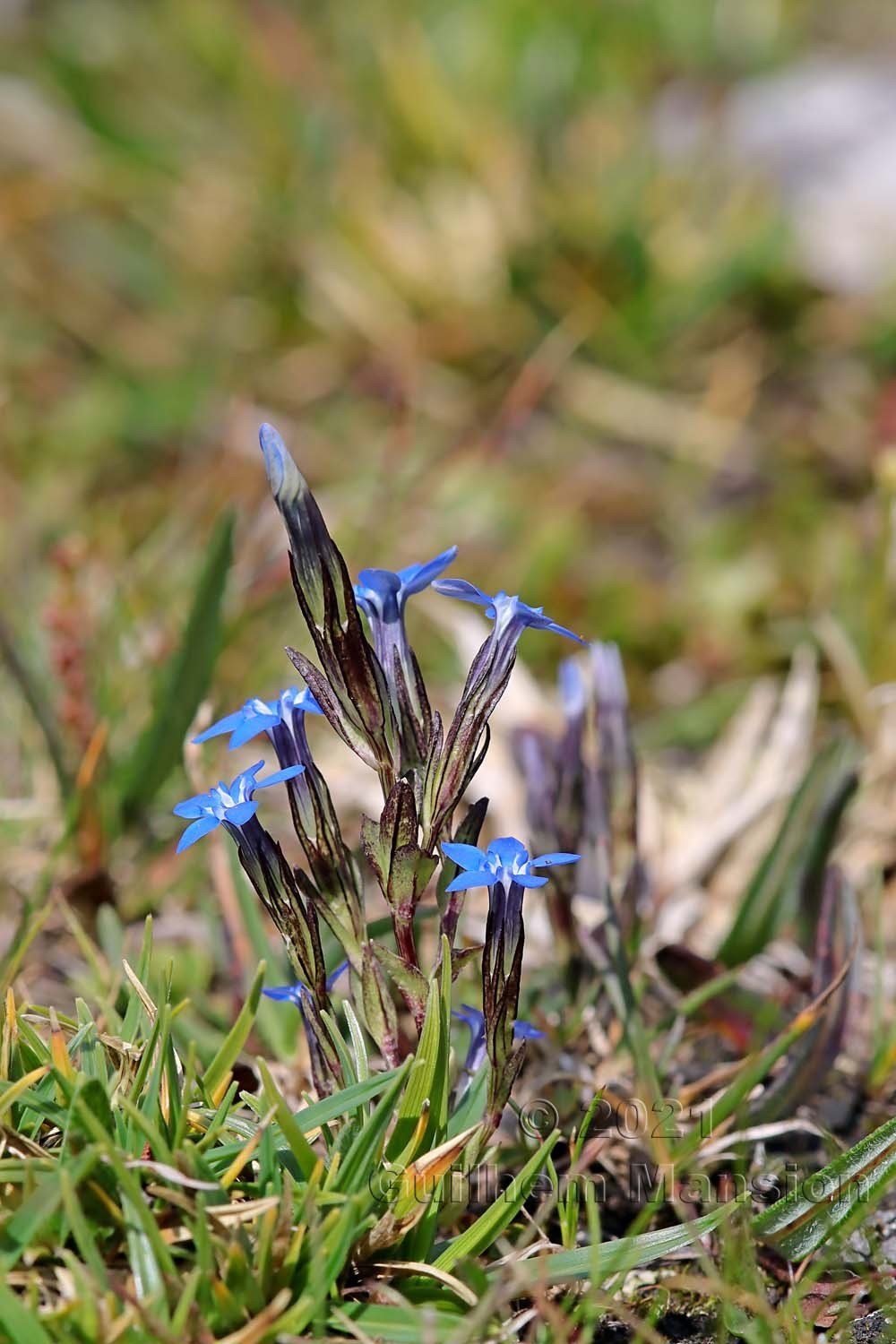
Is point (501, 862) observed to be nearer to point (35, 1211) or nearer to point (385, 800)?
point (385, 800)

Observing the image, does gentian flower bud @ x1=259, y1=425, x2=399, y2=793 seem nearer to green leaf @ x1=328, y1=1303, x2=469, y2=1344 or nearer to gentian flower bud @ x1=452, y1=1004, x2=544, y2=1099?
gentian flower bud @ x1=452, y1=1004, x2=544, y2=1099

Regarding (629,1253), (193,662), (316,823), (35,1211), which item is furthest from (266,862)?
(193,662)

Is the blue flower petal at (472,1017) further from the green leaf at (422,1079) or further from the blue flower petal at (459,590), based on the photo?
the blue flower petal at (459,590)

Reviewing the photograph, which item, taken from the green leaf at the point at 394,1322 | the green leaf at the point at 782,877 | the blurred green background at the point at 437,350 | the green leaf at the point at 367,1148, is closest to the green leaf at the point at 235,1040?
the green leaf at the point at 367,1148

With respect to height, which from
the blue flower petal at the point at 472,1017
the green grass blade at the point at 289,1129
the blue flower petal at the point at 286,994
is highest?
the blue flower petal at the point at 286,994

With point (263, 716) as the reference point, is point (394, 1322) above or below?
below
